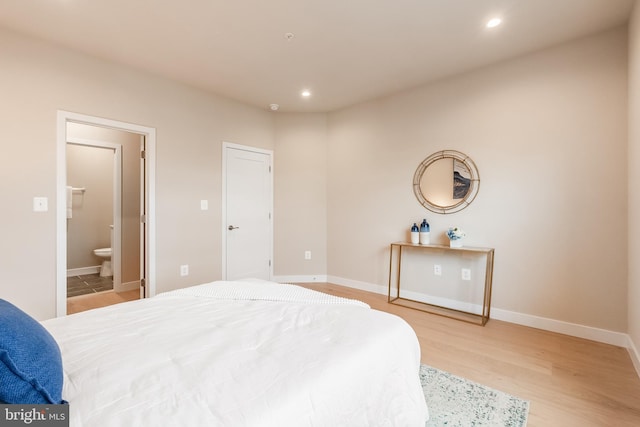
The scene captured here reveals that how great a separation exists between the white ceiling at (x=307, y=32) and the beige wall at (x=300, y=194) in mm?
1178

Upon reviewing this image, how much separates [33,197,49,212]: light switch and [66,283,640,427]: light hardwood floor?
133 inches

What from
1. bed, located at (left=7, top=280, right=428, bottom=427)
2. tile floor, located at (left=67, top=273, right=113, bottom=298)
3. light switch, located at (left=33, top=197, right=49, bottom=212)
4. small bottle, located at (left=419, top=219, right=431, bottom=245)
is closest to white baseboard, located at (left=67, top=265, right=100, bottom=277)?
tile floor, located at (left=67, top=273, right=113, bottom=298)

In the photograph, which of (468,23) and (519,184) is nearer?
(468,23)

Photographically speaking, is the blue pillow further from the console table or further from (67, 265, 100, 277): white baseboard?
(67, 265, 100, 277): white baseboard

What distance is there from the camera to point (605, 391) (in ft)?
6.18

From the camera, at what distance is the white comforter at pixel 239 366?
2.79 feet

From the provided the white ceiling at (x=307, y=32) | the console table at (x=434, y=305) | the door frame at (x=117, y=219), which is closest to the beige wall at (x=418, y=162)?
the console table at (x=434, y=305)

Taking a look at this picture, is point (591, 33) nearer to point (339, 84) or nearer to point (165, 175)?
point (339, 84)

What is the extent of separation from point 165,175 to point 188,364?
2.81 meters

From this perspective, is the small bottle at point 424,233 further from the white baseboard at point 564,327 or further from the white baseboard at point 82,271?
→ the white baseboard at point 82,271

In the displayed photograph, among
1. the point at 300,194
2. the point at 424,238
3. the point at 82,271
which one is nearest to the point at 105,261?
the point at 82,271

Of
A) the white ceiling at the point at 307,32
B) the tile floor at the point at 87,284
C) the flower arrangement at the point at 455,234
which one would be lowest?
the tile floor at the point at 87,284

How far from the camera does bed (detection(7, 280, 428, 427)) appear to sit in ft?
2.79

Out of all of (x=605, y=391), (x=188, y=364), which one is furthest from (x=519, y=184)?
(x=188, y=364)
